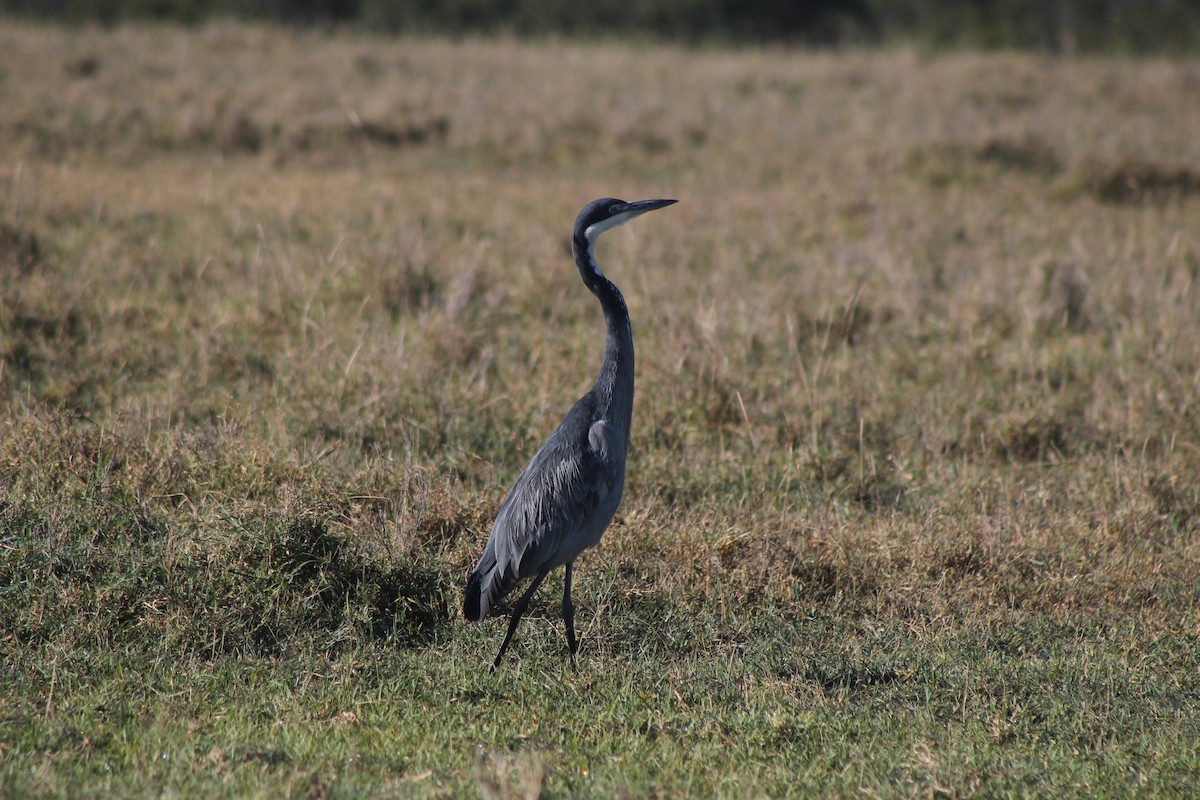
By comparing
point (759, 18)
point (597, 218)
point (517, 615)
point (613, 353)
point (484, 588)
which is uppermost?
point (759, 18)

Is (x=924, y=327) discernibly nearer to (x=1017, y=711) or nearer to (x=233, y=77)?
(x=1017, y=711)

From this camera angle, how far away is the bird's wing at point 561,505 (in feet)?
13.8

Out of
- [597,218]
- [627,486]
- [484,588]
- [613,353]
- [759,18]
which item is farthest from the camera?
[759,18]

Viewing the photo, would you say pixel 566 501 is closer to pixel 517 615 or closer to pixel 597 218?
pixel 517 615

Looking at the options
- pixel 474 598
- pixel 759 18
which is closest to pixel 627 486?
pixel 474 598

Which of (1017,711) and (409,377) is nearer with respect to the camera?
(1017,711)

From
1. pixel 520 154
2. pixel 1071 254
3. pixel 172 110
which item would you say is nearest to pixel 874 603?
pixel 1071 254

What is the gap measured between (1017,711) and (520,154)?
434 inches

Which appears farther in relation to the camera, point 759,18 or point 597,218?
point 759,18

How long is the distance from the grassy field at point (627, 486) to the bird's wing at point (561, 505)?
1.49 ft

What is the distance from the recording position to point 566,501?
4230mm

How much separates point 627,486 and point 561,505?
155 centimetres

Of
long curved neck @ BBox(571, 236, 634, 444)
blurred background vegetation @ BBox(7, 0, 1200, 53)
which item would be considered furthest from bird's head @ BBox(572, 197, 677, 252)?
blurred background vegetation @ BBox(7, 0, 1200, 53)

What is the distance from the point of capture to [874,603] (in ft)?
15.8
